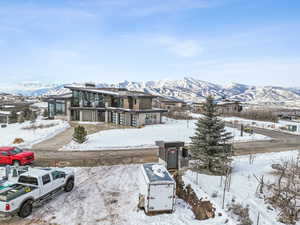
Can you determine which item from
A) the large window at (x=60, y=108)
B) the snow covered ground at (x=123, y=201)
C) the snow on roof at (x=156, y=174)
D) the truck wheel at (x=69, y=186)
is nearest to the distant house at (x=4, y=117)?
the large window at (x=60, y=108)

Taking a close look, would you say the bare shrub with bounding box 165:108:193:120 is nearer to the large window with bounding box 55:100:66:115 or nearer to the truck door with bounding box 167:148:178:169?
the large window with bounding box 55:100:66:115

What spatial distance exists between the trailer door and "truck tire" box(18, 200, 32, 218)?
534 cm

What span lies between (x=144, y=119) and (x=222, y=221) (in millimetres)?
28243

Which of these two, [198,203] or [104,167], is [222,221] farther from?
[104,167]

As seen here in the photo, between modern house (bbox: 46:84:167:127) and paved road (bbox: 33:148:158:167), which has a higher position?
modern house (bbox: 46:84:167:127)

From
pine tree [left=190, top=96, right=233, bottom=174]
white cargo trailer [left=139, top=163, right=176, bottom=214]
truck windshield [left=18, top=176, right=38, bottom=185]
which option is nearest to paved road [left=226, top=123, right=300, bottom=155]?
pine tree [left=190, top=96, right=233, bottom=174]

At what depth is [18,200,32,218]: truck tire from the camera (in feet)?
27.9

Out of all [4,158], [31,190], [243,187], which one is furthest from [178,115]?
[31,190]

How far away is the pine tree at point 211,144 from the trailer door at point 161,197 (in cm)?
592

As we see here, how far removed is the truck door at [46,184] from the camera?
31.8ft

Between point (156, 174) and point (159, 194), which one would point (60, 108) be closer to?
point (156, 174)

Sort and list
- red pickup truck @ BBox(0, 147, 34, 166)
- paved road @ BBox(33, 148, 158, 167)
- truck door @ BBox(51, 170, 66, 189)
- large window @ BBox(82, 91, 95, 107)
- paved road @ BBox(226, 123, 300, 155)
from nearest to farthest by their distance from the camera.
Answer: truck door @ BBox(51, 170, 66, 189)
red pickup truck @ BBox(0, 147, 34, 166)
paved road @ BBox(33, 148, 158, 167)
paved road @ BBox(226, 123, 300, 155)
large window @ BBox(82, 91, 95, 107)

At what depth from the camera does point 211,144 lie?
14172 millimetres

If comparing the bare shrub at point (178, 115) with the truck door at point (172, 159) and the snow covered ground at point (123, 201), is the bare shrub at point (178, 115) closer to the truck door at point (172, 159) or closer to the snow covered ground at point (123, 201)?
the snow covered ground at point (123, 201)
